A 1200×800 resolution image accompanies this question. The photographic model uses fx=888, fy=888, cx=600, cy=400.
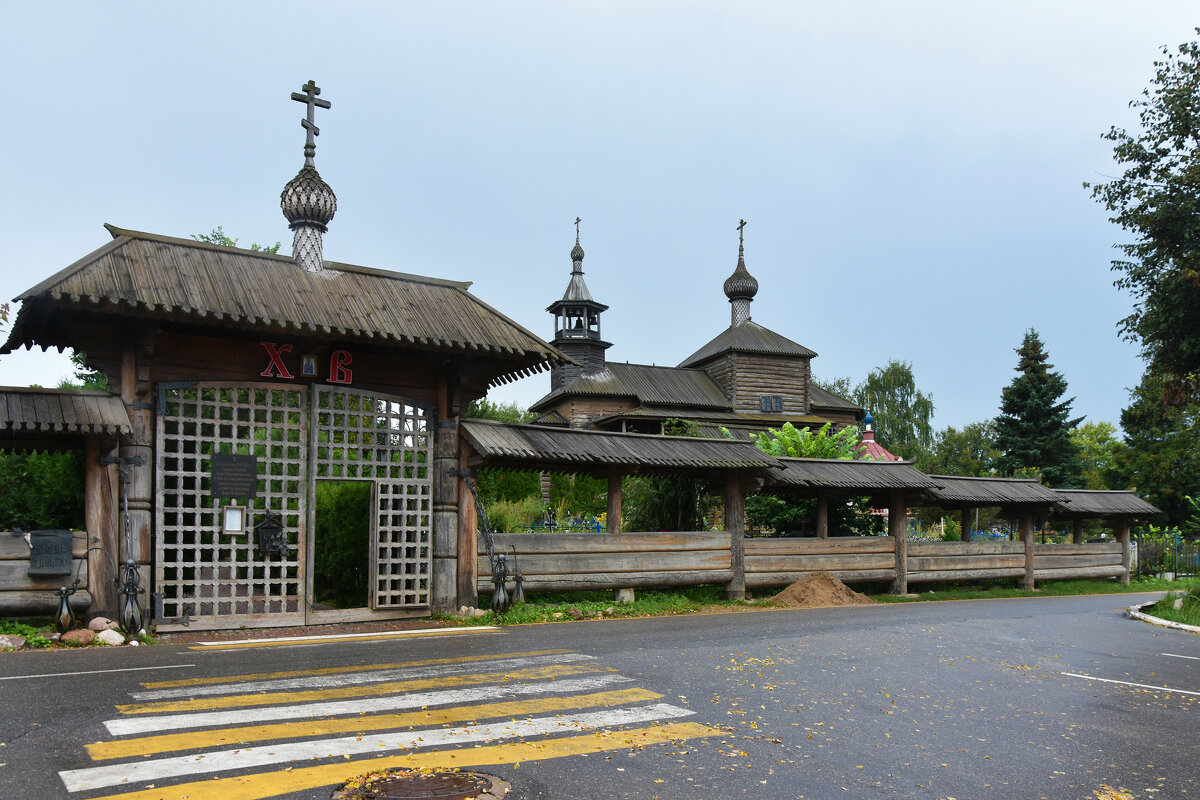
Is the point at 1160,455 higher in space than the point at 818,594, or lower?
higher

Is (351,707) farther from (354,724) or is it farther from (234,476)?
(234,476)

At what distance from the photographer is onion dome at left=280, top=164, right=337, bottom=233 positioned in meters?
14.2

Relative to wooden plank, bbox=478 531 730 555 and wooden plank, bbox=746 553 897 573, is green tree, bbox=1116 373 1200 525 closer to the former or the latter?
wooden plank, bbox=746 553 897 573

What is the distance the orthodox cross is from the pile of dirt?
11.9 m

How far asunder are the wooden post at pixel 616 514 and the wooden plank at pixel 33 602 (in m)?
8.40

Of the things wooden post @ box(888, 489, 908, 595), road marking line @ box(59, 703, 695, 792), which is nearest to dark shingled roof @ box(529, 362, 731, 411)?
wooden post @ box(888, 489, 908, 595)

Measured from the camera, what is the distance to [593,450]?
50.4ft

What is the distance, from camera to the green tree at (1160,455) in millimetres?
48188

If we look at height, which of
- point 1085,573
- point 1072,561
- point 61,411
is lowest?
point 1085,573

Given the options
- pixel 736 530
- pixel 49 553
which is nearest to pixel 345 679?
pixel 49 553

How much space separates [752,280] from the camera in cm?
5178

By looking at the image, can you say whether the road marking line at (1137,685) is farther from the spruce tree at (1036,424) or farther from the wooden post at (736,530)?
the spruce tree at (1036,424)

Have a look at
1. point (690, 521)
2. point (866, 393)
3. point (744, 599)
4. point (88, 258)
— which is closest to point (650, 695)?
point (88, 258)

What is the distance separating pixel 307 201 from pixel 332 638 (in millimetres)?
6914
